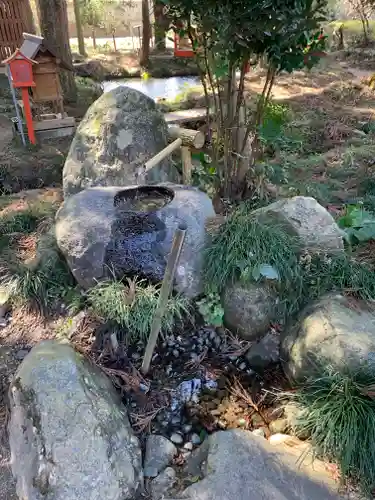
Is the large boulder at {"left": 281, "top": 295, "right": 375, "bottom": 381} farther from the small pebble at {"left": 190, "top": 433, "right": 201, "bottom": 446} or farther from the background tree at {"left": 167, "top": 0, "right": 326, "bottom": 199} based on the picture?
the background tree at {"left": 167, "top": 0, "right": 326, "bottom": 199}

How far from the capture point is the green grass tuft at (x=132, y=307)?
324 centimetres

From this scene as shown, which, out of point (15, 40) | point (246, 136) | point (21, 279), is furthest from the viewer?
point (15, 40)

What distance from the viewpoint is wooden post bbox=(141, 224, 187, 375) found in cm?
250

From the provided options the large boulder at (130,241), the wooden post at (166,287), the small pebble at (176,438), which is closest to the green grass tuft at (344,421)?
the small pebble at (176,438)

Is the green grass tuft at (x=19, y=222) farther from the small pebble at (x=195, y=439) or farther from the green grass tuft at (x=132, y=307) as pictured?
the small pebble at (x=195, y=439)

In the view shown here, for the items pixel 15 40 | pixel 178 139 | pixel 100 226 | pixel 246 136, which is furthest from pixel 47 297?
pixel 15 40

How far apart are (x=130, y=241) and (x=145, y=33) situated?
1095 cm

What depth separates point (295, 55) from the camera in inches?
133

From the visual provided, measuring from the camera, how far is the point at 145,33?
12.5 metres

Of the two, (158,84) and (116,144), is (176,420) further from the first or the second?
(158,84)

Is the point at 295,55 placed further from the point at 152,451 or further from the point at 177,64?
the point at 177,64

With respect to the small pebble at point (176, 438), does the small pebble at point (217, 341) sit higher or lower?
higher

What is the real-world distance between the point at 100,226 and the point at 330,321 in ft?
6.09

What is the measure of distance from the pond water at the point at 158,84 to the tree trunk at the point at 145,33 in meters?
0.68
